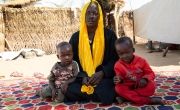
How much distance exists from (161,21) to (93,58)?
12.2 feet

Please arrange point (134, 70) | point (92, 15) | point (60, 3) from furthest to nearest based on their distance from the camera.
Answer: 1. point (60, 3)
2. point (92, 15)
3. point (134, 70)

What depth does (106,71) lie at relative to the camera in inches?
119

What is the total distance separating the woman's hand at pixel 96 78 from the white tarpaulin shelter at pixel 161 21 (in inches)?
129

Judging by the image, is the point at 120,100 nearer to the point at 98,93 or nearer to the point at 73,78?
the point at 98,93

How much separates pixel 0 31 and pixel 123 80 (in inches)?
248

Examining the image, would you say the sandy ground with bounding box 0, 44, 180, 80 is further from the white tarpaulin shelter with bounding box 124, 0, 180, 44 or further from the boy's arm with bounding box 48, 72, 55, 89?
the boy's arm with bounding box 48, 72, 55, 89

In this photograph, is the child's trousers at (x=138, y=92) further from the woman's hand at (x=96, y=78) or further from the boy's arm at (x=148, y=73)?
the woman's hand at (x=96, y=78)

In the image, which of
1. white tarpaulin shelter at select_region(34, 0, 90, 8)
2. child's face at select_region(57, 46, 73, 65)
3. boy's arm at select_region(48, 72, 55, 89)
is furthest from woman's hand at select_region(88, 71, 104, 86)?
white tarpaulin shelter at select_region(34, 0, 90, 8)

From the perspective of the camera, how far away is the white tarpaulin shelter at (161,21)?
5.96 metres

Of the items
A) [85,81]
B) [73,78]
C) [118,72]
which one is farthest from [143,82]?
[73,78]

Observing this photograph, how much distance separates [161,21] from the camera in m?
6.46

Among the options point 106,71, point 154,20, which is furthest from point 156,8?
point 106,71

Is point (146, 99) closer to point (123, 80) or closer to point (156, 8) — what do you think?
point (123, 80)

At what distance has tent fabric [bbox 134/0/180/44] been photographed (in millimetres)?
5957
